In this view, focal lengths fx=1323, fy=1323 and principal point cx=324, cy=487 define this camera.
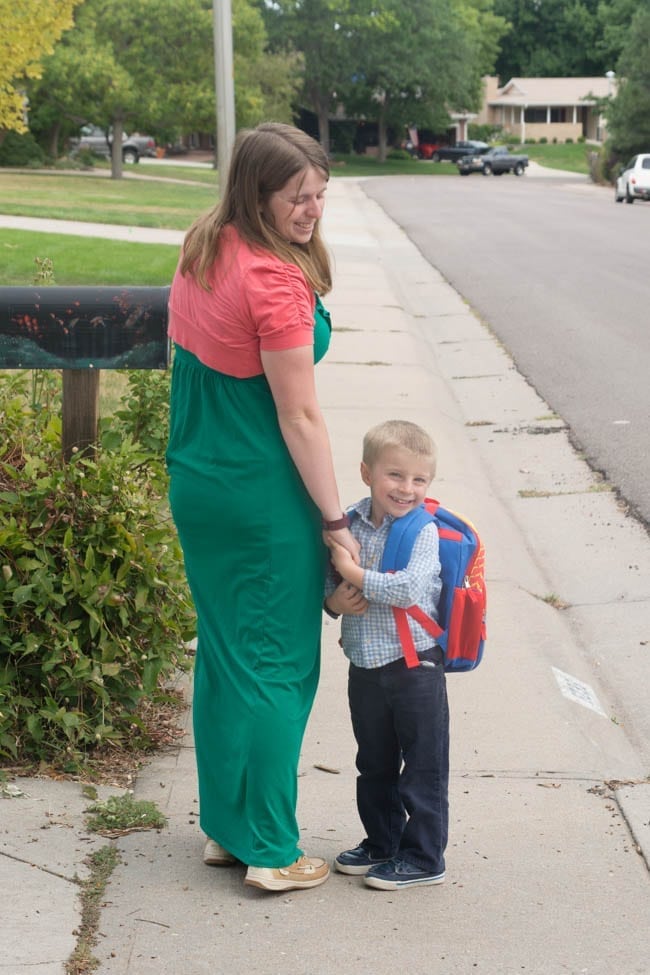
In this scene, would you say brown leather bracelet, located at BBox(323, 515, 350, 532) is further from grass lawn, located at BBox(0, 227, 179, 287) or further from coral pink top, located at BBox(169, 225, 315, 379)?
grass lawn, located at BBox(0, 227, 179, 287)

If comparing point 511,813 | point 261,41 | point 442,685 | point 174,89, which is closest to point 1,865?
point 442,685

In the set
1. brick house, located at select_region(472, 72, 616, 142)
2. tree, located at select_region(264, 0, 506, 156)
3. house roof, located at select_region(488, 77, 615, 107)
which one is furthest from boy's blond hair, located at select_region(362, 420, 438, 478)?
house roof, located at select_region(488, 77, 615, 107)

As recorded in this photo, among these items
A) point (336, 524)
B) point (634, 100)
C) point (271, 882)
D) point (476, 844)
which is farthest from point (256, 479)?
point (634, 100)

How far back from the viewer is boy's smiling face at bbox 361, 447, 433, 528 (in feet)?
10.1

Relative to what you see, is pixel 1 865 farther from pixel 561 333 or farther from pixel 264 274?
pixel 561 333

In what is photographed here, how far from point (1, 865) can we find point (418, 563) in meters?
1.23

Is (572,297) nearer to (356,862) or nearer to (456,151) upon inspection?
(356,862)

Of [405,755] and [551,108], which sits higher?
[551,108]

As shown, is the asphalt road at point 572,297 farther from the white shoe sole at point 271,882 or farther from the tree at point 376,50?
the tree at point 376,50

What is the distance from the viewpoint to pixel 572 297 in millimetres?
16719

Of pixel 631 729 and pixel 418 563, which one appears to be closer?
pixel 418 563

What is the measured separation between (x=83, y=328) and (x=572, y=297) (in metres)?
13.6

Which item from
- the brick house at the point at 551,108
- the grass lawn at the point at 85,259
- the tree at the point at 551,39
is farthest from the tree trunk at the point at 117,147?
Result: the tree at the point at 551,39

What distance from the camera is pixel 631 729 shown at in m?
4.35
